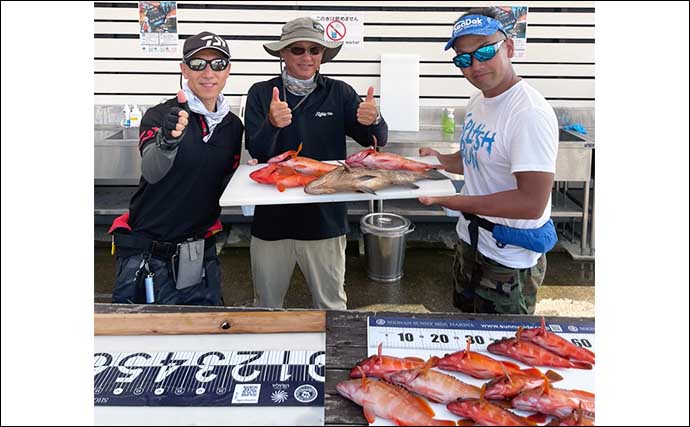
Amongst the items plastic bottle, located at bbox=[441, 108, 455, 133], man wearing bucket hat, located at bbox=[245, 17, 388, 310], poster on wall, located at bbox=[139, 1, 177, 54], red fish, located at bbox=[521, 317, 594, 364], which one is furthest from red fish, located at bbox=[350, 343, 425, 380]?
poster on wall, located at bbox=[139, 1, 177, 54]

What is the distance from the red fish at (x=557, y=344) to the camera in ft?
5.75

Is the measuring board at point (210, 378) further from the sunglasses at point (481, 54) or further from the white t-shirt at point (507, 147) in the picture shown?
the sunglasses at point (481, 54)

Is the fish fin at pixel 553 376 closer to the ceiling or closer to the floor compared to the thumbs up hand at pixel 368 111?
closer to the floor

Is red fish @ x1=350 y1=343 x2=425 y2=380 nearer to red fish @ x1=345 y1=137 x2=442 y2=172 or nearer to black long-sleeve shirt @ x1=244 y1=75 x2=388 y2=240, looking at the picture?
red fish @ x1=345 y1=137 x2=442 y2=172

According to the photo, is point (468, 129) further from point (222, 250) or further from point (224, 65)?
point (222, 250)

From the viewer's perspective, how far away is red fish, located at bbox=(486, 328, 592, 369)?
5.65ft

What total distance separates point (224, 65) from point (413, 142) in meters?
2.96

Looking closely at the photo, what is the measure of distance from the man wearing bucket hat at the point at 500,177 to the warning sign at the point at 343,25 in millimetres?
3569

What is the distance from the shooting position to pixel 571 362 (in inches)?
68.4

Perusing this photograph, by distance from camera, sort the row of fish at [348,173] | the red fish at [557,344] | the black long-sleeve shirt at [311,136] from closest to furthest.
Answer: the red fish at [557,344], the row of fish at [348,173], the black long-sleeve shirt at [311,136]

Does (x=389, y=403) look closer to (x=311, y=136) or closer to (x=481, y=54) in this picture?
(x=481, y=54)

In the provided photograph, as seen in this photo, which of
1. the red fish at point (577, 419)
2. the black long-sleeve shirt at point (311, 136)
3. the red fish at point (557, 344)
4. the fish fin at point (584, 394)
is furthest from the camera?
the black long-sleeve shirt at point (311, 136)

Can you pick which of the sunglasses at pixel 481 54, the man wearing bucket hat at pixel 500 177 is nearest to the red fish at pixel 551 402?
the man wearing bucket hat at pixel 500 177

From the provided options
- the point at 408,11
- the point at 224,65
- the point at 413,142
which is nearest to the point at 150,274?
the point at 224,65
